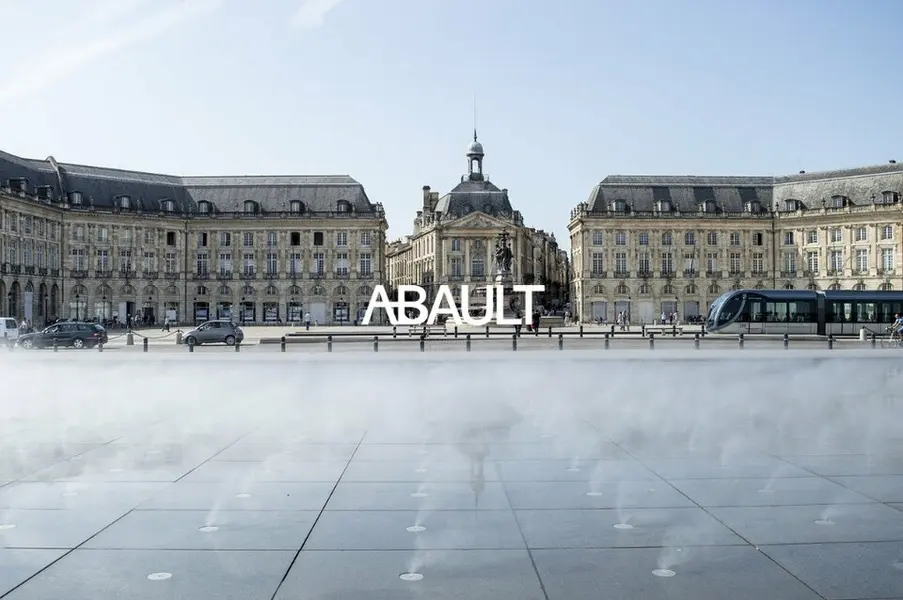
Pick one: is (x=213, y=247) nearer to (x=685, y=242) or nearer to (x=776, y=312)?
(x=685, y=242)

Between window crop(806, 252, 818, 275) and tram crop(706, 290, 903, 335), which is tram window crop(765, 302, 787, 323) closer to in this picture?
tram crop(706, 290, 903, 335)

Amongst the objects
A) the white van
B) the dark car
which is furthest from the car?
the white van

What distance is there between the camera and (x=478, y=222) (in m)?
127

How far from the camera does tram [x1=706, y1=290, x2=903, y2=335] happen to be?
61.3 meters

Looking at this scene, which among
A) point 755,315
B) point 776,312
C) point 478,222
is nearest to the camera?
point 755,315

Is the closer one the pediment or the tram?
the tram

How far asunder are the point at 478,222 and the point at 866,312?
70551mm

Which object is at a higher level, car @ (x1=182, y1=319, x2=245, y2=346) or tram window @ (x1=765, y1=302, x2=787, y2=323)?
tram window @ (x1=765, y1=302, x2=787, y2=323)

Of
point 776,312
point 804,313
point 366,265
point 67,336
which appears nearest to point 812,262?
point 804,313

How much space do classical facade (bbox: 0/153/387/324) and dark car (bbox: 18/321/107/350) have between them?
53.6m

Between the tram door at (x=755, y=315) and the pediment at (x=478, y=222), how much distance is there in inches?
2646

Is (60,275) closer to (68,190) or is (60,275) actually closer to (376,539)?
(68,190)

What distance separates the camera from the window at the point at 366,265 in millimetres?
109062

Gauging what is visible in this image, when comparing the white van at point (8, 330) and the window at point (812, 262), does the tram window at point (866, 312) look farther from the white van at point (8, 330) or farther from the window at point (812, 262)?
the white van at point (8, 330)
